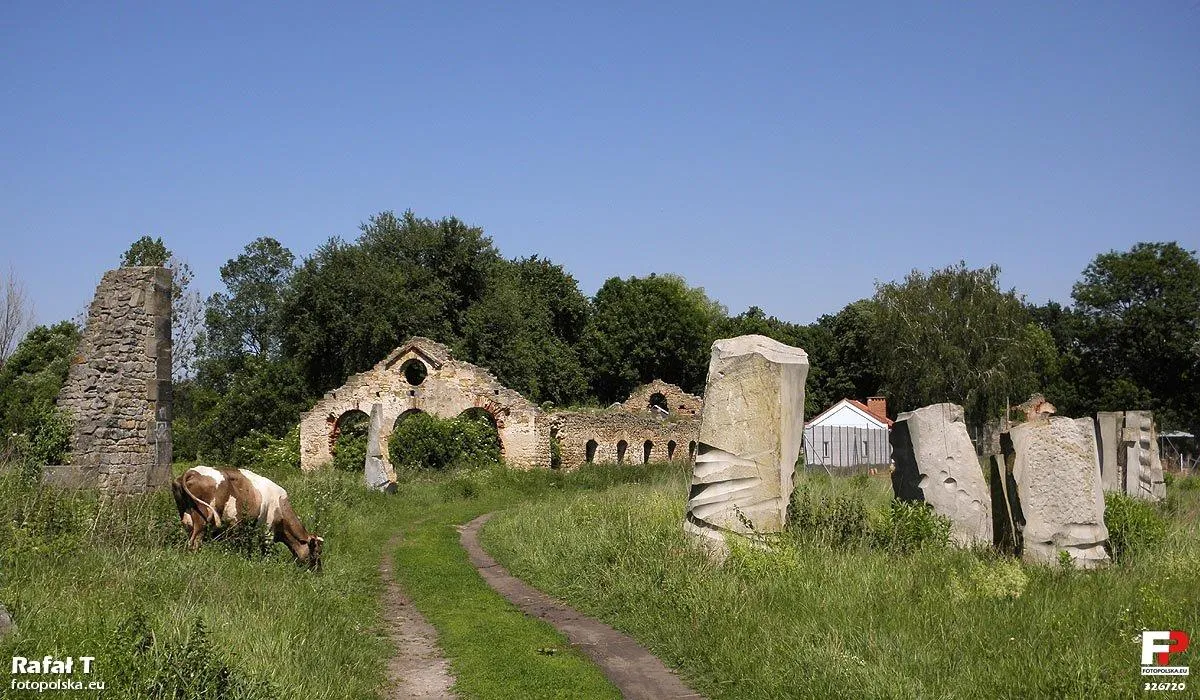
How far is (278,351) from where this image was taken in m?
58.9

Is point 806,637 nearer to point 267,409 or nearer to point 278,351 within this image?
point 267,409

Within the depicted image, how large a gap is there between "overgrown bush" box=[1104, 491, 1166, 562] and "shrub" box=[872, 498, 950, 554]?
160 cm

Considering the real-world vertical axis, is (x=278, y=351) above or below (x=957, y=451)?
above

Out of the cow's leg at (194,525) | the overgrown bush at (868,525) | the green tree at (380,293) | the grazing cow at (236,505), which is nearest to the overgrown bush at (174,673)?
the cow's leg at (194,525)

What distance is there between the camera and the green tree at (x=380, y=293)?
41.8m

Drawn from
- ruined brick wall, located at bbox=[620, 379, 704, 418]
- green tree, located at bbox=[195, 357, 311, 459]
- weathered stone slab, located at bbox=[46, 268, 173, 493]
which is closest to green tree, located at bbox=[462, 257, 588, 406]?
ruined brick wall, located at bbox=[620, 379, 704, 418]

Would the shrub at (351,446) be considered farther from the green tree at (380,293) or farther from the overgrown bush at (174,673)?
the overgrown bush at (174,673)

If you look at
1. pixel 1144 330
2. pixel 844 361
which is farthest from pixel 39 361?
pixel 1144 330

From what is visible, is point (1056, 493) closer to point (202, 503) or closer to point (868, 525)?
point (868, 525)

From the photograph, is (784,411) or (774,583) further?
(784,411)

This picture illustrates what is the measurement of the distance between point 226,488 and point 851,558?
20.5ft

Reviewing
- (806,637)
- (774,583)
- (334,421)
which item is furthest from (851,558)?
(334,421)

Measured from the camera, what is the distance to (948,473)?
1116 cm

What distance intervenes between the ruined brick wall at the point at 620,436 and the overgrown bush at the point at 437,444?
3466mm
